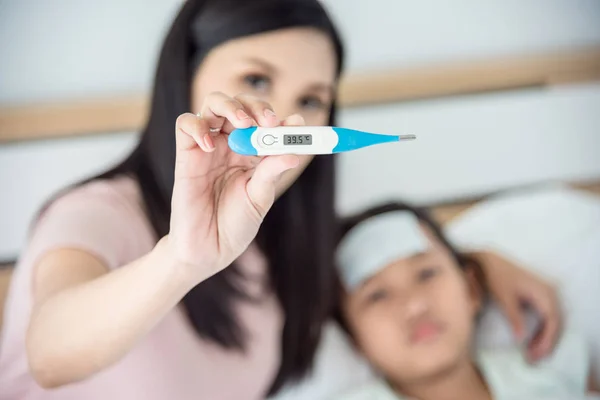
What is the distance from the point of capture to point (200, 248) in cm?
48

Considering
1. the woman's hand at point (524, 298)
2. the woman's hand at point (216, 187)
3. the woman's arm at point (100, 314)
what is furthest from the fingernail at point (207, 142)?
the woman's hand at point (524, 298)

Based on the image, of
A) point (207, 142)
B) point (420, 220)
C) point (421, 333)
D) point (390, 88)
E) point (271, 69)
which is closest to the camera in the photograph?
point (207, 142)

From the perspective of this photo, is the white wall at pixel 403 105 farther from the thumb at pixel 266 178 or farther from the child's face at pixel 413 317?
the thumb at pixel 266 178

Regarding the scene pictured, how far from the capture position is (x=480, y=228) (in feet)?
3.56

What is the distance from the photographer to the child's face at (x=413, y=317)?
0.84 metres

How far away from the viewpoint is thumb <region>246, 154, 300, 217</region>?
1.47ft

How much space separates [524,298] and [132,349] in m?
0.69

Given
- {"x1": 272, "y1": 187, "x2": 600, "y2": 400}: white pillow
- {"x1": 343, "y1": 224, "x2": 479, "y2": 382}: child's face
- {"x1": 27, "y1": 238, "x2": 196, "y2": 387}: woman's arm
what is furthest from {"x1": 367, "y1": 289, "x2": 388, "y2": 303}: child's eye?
{"x1": 27, "y1": 238, "x2": 196, "y2": 387}: woman's arm

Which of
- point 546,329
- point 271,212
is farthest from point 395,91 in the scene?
point 546,329

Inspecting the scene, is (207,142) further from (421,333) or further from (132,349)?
(421,333)

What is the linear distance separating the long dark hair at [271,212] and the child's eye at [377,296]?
2.8 inches

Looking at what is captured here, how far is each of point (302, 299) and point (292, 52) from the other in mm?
427

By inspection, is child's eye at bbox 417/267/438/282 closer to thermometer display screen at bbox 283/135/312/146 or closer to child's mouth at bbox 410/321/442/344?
child's mouth at bbox 410/321/442/344

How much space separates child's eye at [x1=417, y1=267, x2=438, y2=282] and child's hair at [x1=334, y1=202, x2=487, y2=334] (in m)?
0.09
